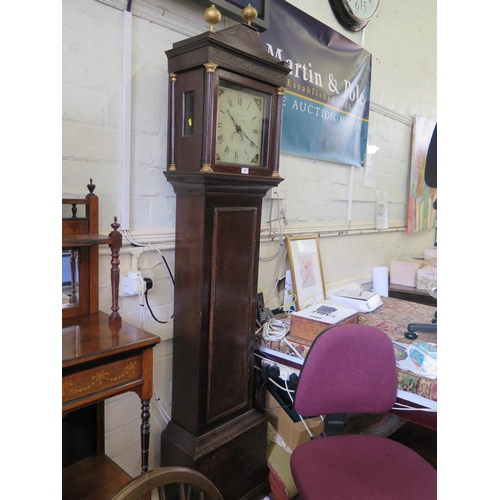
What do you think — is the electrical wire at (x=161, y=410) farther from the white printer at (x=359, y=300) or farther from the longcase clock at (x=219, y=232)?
the white printer at (x=359, y=300)

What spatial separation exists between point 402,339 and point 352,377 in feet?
1.50

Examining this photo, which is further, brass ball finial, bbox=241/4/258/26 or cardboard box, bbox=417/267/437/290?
cardboard box, bbox=417/267/437/290

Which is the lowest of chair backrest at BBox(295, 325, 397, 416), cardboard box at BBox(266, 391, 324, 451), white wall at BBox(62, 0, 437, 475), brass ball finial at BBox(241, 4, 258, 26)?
cardboard box at BBox(266, 391, 324, 451)

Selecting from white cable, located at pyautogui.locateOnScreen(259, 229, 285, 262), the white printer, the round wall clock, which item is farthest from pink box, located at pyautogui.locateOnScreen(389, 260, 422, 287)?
the round wall clock

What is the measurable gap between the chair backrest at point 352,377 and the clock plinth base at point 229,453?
0.31m

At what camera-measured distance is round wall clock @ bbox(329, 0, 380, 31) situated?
241 cm

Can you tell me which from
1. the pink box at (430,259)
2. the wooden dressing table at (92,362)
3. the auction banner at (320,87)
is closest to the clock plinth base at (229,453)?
the wooden dressing table at (92,362)

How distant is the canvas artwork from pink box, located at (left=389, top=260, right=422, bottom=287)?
0.56 m

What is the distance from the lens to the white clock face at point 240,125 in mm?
1444

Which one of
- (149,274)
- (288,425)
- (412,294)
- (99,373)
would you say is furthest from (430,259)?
(99,373)

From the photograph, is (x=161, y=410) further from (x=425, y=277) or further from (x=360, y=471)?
(x=425, y=277)

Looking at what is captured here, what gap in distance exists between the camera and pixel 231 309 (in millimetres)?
1603

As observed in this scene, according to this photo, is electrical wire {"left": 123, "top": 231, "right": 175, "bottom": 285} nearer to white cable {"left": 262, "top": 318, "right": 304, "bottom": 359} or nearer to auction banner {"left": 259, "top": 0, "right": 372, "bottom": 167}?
white cable {"left": 262, "top": 318, "right": 304, "bottom": 359}
